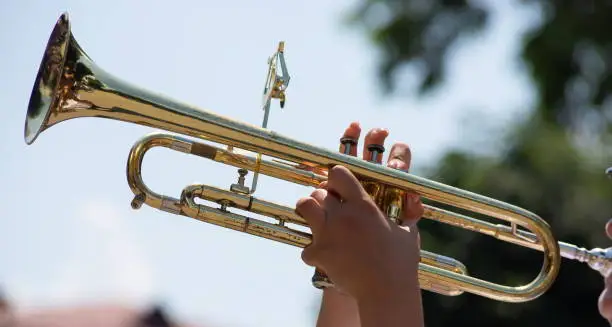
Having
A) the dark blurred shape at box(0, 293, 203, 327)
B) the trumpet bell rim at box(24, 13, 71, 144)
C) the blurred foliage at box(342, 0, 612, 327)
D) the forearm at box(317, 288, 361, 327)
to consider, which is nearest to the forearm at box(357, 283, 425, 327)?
the forearm at box(317, 288, 361, 327)

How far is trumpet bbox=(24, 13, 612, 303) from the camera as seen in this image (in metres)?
3.45

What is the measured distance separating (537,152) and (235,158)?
839 centimetres

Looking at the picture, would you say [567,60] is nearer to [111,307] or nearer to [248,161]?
[111,307]

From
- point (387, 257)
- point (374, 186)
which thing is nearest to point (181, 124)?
point (374, 186)

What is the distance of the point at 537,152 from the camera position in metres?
11.6

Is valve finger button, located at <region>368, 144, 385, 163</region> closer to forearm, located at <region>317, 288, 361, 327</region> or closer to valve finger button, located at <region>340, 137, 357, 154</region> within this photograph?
valve finger button, located at <region>340, 137, 357, 154</region>

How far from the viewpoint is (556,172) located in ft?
36.9

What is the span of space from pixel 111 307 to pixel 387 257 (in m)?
2.74

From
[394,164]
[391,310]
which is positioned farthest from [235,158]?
[391,310]

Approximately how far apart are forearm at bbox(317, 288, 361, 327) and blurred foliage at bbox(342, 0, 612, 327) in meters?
6.12

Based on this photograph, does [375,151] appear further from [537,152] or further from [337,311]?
[537,152]

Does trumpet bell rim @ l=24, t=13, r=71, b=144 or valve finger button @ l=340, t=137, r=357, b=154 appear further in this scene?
valve finger button @ l=340, t=137, r=357, b=154

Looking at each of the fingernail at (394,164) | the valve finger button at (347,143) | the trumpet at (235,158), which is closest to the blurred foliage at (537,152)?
the trumpet at (235,158)

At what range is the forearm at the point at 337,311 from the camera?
361cm
